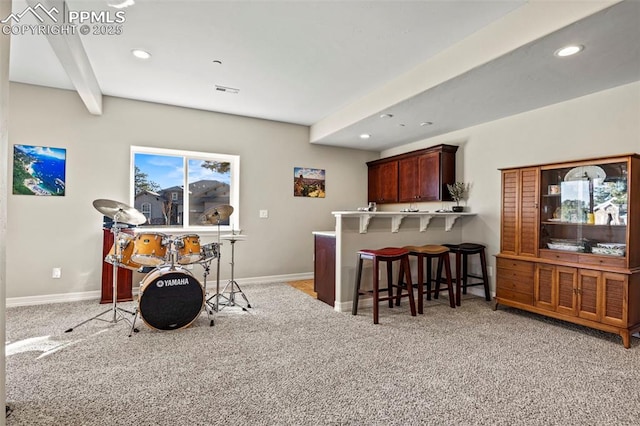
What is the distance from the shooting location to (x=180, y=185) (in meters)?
4.72

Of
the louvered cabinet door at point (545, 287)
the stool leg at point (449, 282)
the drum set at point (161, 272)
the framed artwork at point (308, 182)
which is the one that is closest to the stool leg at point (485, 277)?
the stool leg at point (449, 282)

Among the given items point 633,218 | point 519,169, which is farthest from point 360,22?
point 633,218

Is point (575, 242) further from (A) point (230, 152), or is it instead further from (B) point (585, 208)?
(A) point (230, 152)

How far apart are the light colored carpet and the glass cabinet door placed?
83 cm

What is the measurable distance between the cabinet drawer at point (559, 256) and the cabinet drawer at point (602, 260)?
0.16ft

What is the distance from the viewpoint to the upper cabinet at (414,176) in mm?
4719

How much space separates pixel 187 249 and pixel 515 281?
344cm

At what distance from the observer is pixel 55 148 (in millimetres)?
3924

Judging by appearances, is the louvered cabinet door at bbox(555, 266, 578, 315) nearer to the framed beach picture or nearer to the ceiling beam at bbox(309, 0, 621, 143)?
the ceiling beam at bbox(309, 0, 621, 143)

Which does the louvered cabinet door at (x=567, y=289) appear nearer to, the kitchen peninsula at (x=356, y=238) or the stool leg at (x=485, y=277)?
the stool leg at (x=485, y=277)

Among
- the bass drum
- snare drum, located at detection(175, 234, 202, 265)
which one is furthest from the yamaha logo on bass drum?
snare drum, located at detection(175, 234, 202, 265)

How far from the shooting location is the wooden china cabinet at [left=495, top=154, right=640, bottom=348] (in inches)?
108

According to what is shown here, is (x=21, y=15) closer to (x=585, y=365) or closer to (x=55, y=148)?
(x=55, y=148)

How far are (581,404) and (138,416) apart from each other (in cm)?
247
